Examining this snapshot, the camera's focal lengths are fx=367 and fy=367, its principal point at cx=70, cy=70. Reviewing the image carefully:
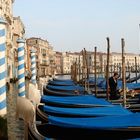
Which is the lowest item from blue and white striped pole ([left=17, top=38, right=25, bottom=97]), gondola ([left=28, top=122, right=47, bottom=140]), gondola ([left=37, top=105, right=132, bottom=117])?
gondola ([left=37, top=105, right=132, bottom=117])

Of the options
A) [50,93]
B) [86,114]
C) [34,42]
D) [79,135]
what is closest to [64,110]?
[86,114]

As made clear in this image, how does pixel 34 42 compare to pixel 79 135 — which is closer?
pixel 79 135

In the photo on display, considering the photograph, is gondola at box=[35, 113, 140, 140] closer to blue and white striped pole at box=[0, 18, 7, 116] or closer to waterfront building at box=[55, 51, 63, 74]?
blue and white striped pole at box=[0, 18, 7, 116]

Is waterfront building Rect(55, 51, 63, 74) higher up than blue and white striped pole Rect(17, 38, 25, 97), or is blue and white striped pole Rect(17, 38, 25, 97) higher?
blue and white striped pole Rect(17, 38, 25, 97)

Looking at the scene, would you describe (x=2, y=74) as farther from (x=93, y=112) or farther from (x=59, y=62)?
(x=59, y=62)

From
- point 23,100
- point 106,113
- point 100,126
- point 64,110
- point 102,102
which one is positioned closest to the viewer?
point 23,100

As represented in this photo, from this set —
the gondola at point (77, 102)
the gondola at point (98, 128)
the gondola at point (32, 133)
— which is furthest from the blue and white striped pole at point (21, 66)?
the gondola at point (32, 133)

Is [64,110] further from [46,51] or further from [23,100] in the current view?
[46,51]

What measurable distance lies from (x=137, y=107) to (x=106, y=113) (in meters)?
1.76

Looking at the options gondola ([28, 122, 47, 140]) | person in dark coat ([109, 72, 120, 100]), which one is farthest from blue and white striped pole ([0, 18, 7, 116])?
person in dark coat ([109, 72, 120, 100])

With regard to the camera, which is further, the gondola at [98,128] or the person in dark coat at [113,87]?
the person in dark coat at [113,87]

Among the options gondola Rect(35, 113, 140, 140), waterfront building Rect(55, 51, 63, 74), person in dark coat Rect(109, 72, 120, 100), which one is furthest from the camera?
waterfront building Rect(55, 51, 63, 74)

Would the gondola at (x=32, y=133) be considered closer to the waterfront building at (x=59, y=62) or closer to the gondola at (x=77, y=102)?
the gondola at (x=77, y=102)

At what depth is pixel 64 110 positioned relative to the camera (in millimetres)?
4961
